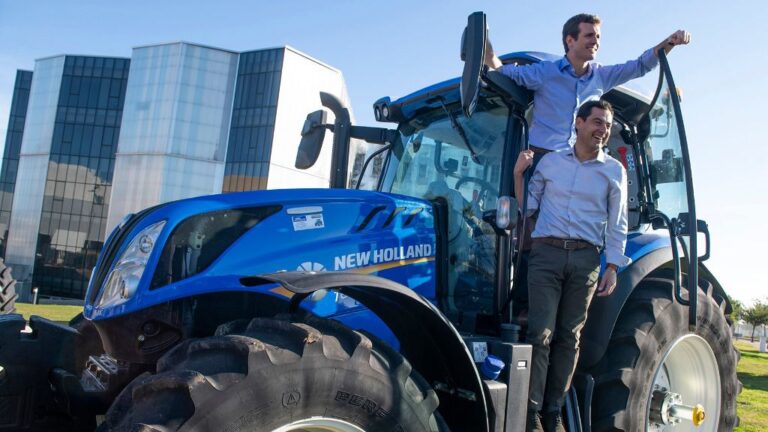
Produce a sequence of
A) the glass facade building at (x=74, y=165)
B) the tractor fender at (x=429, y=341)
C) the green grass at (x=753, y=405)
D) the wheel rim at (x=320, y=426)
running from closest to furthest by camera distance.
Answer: the wheel rim at (x=320, y=426) < the tractor fender at (x=429, y=341) < the green grass at (x=753, y=405) < the glass facade building at (x=74, y=165)

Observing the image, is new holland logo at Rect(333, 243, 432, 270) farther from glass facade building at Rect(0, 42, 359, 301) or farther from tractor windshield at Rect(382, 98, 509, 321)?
glass facade building at Rect(0, 42, 359, 301)

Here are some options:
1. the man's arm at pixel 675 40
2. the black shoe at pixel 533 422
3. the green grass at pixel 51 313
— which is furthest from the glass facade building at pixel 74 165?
the man's arm at pixel 675 40

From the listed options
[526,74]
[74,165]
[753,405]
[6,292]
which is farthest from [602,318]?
[74,165]

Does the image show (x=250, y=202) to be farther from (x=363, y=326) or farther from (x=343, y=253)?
(x=363, y=326)

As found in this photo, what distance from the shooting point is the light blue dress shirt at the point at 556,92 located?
364 centimetres

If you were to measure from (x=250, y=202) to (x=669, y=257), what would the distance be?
2677 mm

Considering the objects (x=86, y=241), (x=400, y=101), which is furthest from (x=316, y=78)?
(x=400, y=101)

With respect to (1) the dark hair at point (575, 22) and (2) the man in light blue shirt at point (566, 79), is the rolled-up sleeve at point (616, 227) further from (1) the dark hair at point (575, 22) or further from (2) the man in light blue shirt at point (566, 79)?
(1) the dark hair at point (575, 22)

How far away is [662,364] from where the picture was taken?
404 cm

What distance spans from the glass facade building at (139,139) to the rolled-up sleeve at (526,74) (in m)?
36.0

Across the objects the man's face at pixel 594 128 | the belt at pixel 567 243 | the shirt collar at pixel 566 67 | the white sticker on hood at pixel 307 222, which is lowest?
the white sticker on hood at pixel 307 222

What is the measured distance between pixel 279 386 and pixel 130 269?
0.98 m

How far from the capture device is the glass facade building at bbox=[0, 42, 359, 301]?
138ft

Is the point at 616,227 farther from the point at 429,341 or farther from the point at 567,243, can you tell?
the point at 429,341
